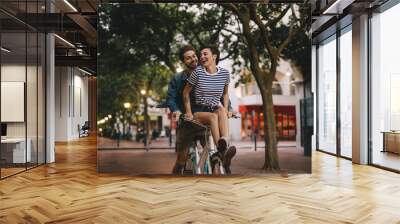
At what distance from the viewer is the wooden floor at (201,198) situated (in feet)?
13.3

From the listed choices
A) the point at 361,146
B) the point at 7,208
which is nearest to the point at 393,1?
the point at 361,146

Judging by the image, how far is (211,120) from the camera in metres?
6.46

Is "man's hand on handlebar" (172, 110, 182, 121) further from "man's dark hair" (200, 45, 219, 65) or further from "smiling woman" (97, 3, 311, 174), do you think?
"man's dark hair" (200, 45, 219, 65)

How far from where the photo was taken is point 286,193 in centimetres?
525

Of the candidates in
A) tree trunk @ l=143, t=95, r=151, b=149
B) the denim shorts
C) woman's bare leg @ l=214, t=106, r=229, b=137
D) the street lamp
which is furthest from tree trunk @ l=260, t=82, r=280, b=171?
the street lamp

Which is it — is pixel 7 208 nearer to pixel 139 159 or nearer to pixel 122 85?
pixel 139 159

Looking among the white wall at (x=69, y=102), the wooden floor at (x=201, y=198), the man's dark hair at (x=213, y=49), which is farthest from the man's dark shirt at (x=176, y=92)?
the white wall at (x=69, y=102)

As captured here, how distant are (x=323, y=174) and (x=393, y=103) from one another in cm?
196

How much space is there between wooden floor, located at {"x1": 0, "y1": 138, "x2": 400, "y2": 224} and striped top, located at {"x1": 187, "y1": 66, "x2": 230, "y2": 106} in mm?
1358

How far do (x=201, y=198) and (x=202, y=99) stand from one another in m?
2.00

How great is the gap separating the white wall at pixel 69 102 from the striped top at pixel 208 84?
10.00 meters

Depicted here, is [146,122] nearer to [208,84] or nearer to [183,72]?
[183,72]

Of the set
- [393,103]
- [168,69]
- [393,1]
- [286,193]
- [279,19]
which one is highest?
[393,1]

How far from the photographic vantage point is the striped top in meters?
6.43
